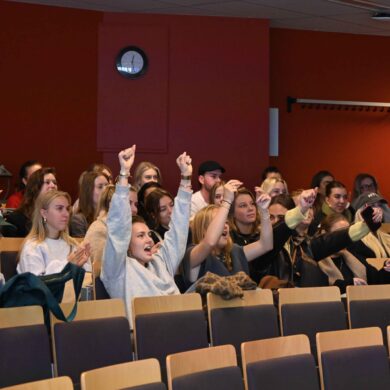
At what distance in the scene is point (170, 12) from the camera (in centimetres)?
832

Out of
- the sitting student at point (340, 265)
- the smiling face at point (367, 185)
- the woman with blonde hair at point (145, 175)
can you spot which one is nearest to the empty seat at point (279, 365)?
the sitting student at point (340, 265)

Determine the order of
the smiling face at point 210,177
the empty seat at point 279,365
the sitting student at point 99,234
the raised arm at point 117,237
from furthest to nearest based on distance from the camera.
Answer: the smiling face at point 210,177, the sitting student at point 99,234, the raised arm at point 117,237, the empty seat at point 279,365

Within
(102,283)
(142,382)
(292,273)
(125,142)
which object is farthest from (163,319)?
(125,142)

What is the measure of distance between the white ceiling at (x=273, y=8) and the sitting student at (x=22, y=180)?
1.74m

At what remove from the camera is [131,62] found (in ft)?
27.4

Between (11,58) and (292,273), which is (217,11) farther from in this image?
(292,273)

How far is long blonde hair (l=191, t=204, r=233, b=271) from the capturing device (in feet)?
Answer: 16.8

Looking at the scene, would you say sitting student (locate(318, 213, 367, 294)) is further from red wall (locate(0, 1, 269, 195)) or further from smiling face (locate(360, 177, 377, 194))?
red wall (locate(0, 1, 269, 195))

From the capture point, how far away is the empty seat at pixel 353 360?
344cm

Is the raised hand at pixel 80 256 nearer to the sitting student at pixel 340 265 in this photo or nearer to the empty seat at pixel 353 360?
the empty seat at pixel 353 360

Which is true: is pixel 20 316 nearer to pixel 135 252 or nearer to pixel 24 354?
pixel 24 354

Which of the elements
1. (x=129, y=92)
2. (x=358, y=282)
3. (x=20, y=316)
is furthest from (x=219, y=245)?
(x=129, y=92)

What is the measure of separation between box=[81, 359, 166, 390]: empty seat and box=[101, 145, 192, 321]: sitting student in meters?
1.69

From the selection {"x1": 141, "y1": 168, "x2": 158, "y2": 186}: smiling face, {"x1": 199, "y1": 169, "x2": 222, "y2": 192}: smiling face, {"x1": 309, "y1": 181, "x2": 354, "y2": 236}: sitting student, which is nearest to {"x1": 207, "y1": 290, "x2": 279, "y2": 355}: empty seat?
{"x1": 141, "y1": 168, "x2": 158, "y2": 186}: smiling face
